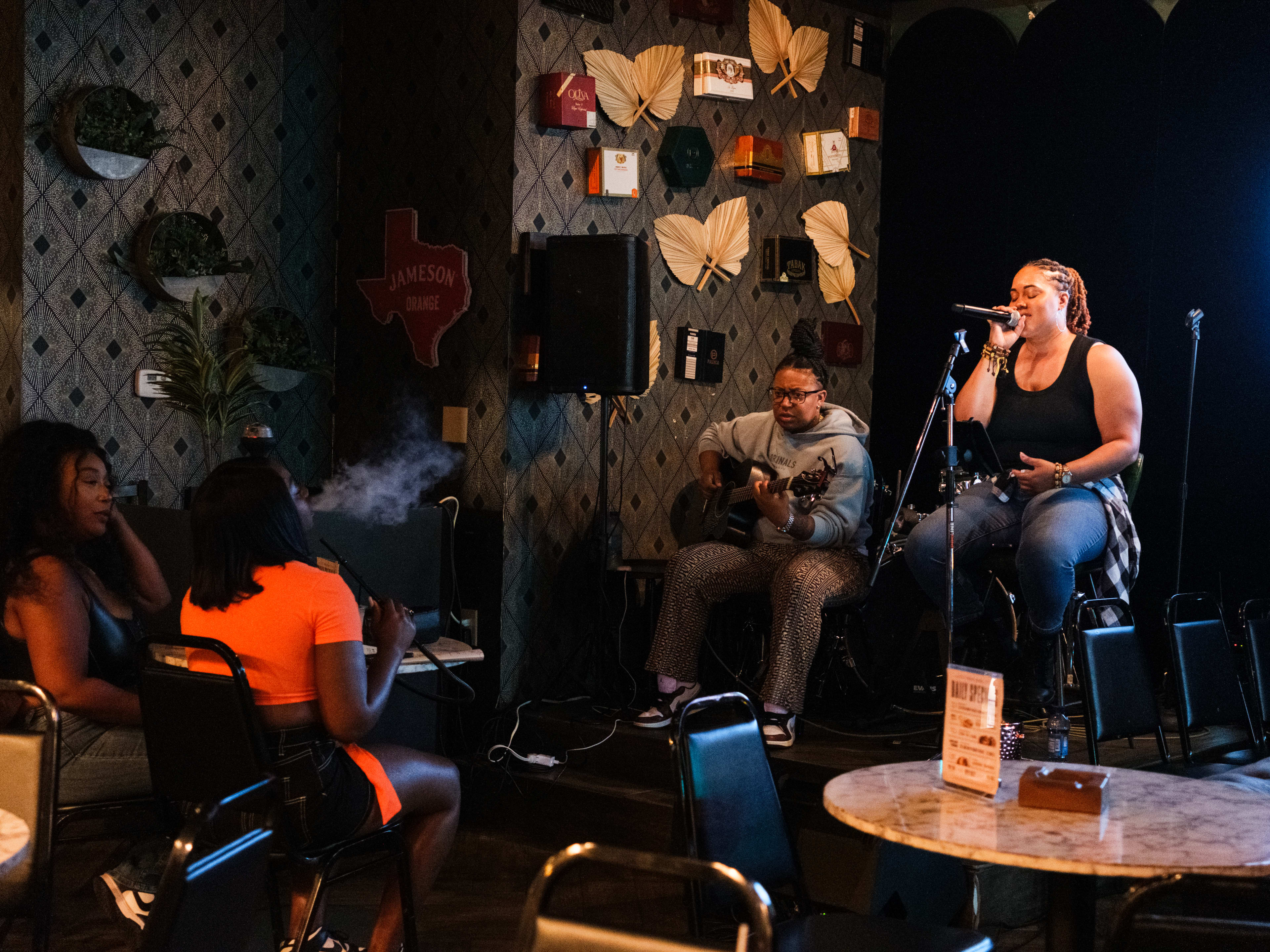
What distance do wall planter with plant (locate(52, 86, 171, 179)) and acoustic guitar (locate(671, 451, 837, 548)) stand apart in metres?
2.40

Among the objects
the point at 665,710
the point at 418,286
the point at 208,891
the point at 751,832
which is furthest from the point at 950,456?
the point at 418,286

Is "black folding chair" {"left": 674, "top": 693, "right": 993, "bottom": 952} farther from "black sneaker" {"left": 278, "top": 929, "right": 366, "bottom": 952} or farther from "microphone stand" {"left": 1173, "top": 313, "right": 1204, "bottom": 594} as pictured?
"microphone stand" {"left": 1173, "top": 313, "right": 1204, "bottom": 594}

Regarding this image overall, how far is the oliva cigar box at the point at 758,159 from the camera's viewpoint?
5.57 metres

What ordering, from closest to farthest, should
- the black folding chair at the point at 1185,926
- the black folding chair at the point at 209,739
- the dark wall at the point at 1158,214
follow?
the black folding chair at the point at 1185,926
the black folding chair at the point at 209,739
the dark wall at the point at 1158,214

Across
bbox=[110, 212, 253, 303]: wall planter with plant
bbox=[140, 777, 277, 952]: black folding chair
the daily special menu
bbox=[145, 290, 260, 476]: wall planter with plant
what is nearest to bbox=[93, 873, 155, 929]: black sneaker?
bbox=[140, 777, 277, 952]: black folding chair

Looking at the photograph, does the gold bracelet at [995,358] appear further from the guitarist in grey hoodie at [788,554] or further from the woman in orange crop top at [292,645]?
the woman in orange crop top at [292,645]

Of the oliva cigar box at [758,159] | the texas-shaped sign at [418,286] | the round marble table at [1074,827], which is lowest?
the round marble table at [1074,827]

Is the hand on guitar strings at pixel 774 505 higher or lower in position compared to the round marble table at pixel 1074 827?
higher

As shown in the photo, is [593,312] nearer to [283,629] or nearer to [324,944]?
[283,629]

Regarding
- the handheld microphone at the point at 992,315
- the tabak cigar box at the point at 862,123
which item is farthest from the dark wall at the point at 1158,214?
the handheld microphone at the point at 992,315

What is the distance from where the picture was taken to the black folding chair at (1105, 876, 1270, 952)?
161 centimetres

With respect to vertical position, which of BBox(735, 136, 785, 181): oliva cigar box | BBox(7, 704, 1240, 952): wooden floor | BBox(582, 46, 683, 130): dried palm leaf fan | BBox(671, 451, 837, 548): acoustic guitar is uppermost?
BBox(582, 46, 683, 130): dried palm leaf fan

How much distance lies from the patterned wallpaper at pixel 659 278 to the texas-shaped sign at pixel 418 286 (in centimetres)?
38

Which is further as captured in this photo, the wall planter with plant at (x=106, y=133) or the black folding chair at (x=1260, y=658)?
the wall planter with plant at (x=106, y=133)
